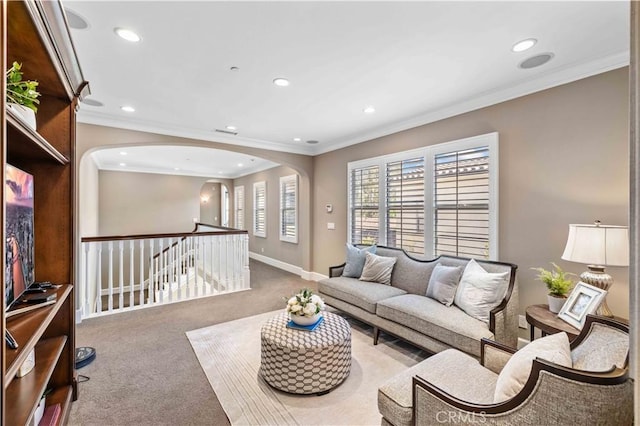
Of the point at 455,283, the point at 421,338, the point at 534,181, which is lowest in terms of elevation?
the point at 421,338

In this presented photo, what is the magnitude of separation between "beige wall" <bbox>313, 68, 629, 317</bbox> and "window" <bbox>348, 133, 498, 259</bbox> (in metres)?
0.15

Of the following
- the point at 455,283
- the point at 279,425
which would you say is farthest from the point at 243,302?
the point at 455,283

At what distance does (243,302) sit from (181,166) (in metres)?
5.45

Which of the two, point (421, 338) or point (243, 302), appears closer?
point (421, 338)

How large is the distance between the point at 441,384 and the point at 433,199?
257cm

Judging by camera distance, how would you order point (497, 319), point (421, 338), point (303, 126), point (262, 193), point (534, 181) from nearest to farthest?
point (497, 319) < point (421, 338) < point (534, 181) < point (303, 126) < point (262, 193)

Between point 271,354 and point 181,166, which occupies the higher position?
point 181,166

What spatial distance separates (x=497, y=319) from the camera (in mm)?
2375

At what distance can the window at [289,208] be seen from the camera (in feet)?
21.7

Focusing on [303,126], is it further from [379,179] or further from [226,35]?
[226,35]

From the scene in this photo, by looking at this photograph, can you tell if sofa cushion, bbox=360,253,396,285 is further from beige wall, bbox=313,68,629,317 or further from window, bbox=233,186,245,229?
window, bbox=233,186,245,229

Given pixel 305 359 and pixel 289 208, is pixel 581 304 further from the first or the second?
pixel 289 208

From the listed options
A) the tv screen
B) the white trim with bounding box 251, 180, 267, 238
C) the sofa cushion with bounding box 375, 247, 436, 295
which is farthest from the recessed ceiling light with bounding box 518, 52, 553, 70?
the white trim with bounding box 251, 180, 267, 238

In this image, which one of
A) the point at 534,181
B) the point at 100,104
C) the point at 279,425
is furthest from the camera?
the point at 100,104
